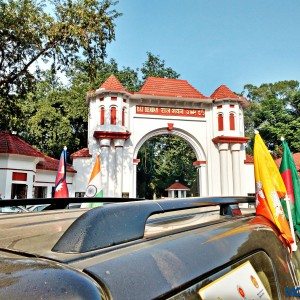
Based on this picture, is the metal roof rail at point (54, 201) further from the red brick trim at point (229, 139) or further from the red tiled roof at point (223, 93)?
the red tiled roof at point (223, 93)

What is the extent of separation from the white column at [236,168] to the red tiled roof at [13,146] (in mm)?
10175

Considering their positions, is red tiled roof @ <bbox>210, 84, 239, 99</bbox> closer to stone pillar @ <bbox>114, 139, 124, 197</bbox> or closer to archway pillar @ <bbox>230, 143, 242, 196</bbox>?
archway pillar @ <bbox>230, 143, 242, 196</bbox>

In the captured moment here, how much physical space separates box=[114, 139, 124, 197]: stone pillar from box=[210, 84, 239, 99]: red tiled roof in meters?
6.17

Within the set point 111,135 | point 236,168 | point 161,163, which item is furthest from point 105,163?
point 161,163

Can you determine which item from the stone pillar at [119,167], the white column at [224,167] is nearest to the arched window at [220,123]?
the white column at [224,167]

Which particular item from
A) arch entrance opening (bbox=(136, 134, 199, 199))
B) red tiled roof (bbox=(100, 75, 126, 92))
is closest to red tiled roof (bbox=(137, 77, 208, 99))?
red tiled roof (bbox=(100, 75, 126, 92))

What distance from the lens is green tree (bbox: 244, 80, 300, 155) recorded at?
29.5 m

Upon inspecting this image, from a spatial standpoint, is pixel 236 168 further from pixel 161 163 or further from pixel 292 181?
pixel 292 181

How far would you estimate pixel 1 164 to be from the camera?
1598 cm

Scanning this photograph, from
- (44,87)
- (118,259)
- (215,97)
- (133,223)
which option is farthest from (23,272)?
(44,87)

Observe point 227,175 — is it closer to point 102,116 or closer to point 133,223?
point 102,116

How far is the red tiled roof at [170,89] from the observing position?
20438 mm

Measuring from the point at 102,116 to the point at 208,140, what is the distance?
6008 mm

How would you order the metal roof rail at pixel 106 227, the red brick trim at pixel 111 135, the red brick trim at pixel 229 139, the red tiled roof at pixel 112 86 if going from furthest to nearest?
the red brick trim at pixel 229 139, the red tiled roof at pixel 112 86, the red brick trim at pixel 111 135, the metal roof rail at pixel 106 227
